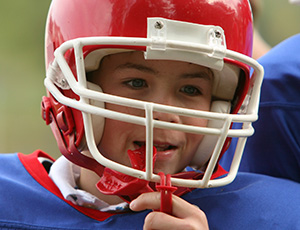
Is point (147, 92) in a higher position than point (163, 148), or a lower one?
higher

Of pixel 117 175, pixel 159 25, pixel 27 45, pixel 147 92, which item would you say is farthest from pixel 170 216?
pixel 27 45

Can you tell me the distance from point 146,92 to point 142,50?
152mm

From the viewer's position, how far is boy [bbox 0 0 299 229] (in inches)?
54.4

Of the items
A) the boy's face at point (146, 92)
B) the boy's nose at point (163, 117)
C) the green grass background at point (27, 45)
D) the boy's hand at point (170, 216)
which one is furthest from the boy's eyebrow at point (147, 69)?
the green grass background at point (27, 45)

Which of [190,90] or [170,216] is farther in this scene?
[190,90]

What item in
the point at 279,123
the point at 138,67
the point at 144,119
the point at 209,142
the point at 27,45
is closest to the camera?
the point at 144,119

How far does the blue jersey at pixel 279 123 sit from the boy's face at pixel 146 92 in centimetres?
39

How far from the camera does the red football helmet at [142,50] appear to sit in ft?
4.50

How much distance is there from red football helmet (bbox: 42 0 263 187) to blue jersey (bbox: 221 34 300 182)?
0.83 ft

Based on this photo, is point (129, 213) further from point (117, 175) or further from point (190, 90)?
point (190, 90)

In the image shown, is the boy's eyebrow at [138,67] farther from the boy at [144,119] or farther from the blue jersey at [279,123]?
the blue jersey at [279,123]

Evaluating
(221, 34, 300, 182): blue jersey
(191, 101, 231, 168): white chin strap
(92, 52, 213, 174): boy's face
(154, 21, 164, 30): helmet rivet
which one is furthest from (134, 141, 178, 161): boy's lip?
(221, 34, 300, 182): blue jersey

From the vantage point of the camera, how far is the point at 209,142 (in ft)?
5.42

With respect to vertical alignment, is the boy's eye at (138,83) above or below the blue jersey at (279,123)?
above
